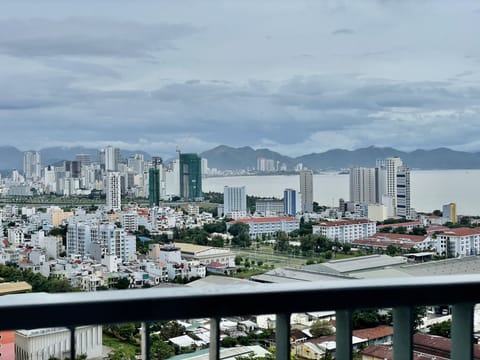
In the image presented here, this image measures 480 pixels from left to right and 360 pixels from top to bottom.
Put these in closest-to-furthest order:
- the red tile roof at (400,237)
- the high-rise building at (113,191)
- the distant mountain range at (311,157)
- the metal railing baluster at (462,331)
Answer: the metal railing baluster at (462,331) < the red tile roof at (400,237) < the distant mountain range at (311,157) < the high-rise building at (113,191)

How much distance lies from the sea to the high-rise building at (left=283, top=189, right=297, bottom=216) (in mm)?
177

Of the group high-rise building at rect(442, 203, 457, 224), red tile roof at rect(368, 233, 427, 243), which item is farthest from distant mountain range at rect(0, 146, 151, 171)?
high-rise building at rect(442, 203, 457, 224)

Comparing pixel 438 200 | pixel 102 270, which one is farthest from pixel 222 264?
pixel 438 200

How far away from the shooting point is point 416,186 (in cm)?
1042

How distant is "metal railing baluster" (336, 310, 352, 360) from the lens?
0.57m

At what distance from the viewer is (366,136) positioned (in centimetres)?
1758

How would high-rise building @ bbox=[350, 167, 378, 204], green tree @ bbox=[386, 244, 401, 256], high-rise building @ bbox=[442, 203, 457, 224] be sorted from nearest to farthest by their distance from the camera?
green tree @ bbox=[386, 244, 401, 256], high-rise building @ bbox=[442, 203, 457, 224], high-rise building @ bbox=[350, 167, 378, 204]

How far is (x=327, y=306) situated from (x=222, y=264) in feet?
22.1

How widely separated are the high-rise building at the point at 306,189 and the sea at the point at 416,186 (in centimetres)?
11

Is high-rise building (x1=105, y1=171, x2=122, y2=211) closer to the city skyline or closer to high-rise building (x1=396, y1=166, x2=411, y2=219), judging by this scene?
the city skyline

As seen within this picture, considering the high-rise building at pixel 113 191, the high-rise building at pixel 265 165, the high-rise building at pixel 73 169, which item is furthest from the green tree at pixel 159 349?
the high-rise building at pixel 73 169

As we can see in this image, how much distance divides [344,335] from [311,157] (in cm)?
1356

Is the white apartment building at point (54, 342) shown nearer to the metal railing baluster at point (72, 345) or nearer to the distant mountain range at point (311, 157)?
the metal railing baluster at point (72, 345)

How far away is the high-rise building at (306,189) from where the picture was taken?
11.3 meters
